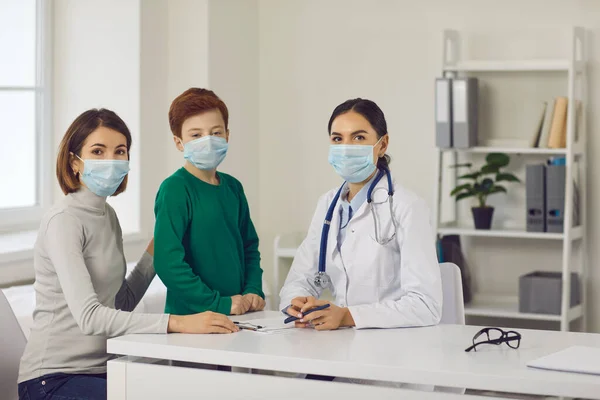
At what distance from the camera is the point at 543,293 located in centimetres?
A: 379

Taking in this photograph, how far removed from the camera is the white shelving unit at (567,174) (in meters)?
3.71

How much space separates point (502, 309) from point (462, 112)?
0.94 m

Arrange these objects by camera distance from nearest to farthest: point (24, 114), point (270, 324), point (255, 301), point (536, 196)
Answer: point (270, 324), point (255, 301), point (24, 114), point (536, 196)

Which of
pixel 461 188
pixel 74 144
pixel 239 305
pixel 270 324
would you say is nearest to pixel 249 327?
pixel 270 324

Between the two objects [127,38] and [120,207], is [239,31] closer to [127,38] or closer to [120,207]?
[127,38]

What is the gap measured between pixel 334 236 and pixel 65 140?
732 mm

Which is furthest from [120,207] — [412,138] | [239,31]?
[412,138]

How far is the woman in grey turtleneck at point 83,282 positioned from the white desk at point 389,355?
0.35ft

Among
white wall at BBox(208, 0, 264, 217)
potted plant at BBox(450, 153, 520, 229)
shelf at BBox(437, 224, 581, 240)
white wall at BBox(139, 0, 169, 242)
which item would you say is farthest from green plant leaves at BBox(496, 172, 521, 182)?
white wall at BBox(139, 0, 169, 242)

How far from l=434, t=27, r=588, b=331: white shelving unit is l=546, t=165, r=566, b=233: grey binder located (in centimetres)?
4

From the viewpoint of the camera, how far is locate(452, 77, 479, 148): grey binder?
3855 mm

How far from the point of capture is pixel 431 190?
4.27m

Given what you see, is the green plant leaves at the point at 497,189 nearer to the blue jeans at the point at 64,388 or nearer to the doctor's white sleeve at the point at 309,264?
→ the doctor's white sleeve at the point at 309,264

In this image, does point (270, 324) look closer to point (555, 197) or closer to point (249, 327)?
point (249, 327)
